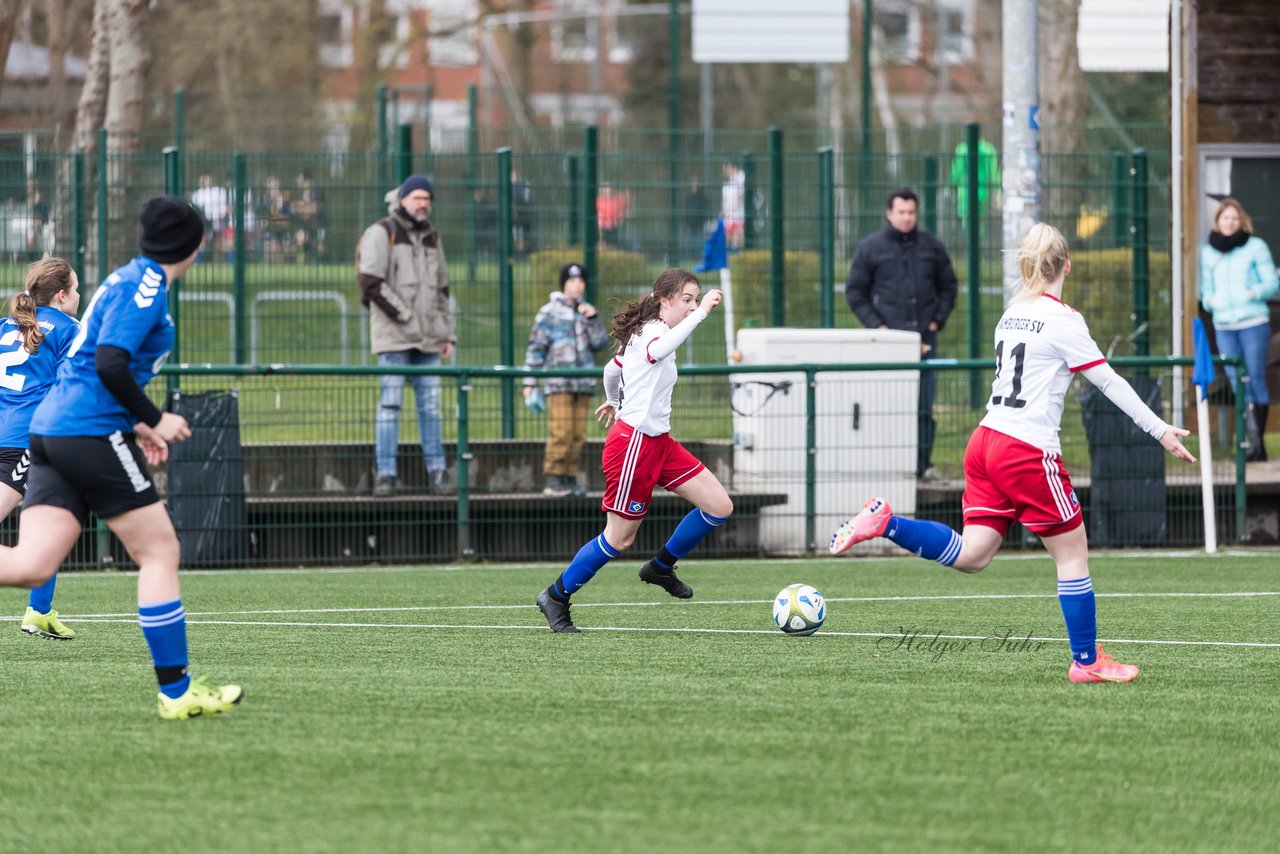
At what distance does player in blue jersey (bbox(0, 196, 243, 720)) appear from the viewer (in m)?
6.35

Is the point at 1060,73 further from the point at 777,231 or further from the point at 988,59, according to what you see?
the point at 988,59

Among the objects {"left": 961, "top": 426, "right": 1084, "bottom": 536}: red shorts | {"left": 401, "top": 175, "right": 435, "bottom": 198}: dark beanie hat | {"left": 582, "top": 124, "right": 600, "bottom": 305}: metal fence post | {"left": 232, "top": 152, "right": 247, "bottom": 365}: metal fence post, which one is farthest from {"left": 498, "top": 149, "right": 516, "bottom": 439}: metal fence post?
Answer: {"left": 961, "top": 426, "right": 1084, "bottom": 536}: red shorts

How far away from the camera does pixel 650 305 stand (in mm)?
8984

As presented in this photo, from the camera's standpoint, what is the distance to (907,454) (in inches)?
523

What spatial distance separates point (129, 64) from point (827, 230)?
29.8 feet

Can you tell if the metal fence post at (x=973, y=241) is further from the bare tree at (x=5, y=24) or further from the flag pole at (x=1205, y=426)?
the bare tree at (x=5, y=24)

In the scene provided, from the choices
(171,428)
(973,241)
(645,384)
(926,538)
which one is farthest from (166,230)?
(973,241)

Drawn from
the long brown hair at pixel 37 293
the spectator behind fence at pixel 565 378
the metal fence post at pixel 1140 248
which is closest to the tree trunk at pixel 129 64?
the spectator behind fence at pixel 565 378

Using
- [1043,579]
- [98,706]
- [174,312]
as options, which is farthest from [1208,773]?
[174,312]

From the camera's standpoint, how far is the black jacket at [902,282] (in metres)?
14.1

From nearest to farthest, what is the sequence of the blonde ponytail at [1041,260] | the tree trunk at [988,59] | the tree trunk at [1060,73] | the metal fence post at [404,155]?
the blonde ponytail at [1041,260]
the metal fence post at [404,155]
the tree trunk at [1060,73]
the tree trunk at [988,59]

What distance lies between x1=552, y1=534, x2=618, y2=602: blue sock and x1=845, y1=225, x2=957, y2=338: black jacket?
5744 mm

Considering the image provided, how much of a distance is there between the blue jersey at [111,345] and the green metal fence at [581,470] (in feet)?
19.6

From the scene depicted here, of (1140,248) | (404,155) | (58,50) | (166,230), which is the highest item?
(58,50)
